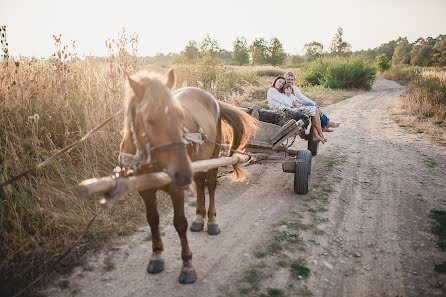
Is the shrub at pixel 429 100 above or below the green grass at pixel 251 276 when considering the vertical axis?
above

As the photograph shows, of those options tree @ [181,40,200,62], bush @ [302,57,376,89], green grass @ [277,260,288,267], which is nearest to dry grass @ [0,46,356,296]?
green grass @ [277,260,288,267]

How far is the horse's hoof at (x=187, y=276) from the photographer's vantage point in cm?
288

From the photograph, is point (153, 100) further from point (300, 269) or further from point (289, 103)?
point (289, 103)

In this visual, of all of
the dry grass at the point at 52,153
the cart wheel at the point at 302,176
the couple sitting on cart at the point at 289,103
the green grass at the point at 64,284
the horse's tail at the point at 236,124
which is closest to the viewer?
the green grass at the point at 64,284

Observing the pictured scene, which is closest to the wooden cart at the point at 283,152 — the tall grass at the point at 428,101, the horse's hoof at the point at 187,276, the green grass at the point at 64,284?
the horse's hoof at the point at 187,276

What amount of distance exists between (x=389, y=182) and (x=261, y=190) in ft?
8.83

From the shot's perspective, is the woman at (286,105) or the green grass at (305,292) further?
the woman at (286,105)

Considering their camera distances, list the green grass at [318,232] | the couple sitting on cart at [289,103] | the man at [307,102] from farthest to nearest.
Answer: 1. the man at [307,102]
2. the couple sitting on cart at [289,103]
3. the green grass at [318,232]

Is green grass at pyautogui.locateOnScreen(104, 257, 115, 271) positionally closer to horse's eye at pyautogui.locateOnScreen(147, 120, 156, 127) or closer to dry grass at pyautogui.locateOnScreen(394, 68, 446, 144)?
horse's eye at pyautogui.locateOnScreen(147, 120, 156, 127)

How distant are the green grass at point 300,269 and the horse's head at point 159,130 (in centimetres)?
176

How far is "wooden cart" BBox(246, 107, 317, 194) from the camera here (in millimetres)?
4930

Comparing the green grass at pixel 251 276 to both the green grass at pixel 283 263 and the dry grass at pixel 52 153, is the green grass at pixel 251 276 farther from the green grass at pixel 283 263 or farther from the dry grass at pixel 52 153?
the dry grass at pixel 52 153

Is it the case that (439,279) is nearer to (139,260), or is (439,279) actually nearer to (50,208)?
(139,260)

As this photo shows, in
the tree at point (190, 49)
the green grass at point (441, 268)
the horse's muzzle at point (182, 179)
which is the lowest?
the green grass at point (441, 268)
